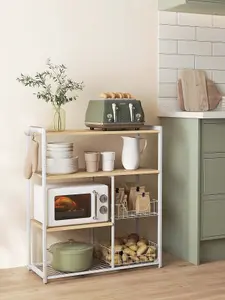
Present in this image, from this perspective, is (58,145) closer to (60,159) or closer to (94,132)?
(60,159)

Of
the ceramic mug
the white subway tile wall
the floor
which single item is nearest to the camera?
the floor

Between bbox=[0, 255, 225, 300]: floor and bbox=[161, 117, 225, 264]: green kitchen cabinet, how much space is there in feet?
0.69

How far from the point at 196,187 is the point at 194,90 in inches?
33.1

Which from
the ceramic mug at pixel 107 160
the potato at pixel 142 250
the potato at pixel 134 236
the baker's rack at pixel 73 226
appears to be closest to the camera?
→ the baker's rack at pixel 73 226

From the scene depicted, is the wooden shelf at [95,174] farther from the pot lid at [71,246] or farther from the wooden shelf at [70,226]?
the pot lid at [71,246]

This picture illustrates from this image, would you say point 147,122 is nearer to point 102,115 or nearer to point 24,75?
point 102,115

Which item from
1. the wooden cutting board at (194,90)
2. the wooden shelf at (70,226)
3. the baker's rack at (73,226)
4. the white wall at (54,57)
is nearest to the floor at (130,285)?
the baker's rack at (73,226)

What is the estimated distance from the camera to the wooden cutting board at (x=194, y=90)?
14.8 ft

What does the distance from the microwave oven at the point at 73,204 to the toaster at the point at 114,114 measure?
0.40 m

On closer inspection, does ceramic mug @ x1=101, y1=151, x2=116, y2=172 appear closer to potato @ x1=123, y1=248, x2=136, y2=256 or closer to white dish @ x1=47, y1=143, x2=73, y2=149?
white dish @ x1=47, y1=143, x2=73, y2=149

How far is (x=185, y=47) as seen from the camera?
14.8ft

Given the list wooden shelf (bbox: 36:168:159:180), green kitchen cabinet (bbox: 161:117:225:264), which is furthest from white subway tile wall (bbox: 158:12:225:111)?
wooden shelf (bbox: 36:168:159:180)

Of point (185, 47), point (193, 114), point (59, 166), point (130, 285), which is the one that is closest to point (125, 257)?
point (130, 285)

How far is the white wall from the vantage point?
3.98 metres
